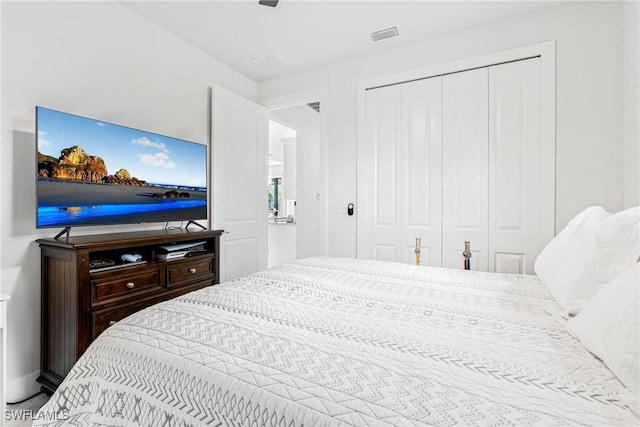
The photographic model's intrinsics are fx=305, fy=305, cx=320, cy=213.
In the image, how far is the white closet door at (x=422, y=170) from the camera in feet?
9.32

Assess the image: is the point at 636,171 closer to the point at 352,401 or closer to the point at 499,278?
the point at 499,278

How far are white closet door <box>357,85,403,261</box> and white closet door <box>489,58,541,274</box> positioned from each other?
0.82m

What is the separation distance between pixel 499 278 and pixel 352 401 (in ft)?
4.67

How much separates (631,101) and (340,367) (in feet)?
8.81

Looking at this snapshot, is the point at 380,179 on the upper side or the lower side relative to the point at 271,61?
lower

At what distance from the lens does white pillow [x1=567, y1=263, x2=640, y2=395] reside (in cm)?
65

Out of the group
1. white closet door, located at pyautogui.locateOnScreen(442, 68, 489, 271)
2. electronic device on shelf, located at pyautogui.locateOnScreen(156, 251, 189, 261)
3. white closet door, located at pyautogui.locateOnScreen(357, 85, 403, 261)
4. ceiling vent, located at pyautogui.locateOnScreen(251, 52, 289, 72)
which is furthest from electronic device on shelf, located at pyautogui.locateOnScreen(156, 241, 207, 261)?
white closet door, located at pyautogui.locateOnScreen(442, 68, 489, 271)

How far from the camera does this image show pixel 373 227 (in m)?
3.14

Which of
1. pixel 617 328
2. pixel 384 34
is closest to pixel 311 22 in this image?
pixel 384 34

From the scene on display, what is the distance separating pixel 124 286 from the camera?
1.93m

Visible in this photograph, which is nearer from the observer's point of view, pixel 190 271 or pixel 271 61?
pixel 190 271

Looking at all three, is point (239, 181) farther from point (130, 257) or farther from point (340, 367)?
point (340, 367)

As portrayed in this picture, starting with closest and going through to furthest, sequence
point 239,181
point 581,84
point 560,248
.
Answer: point 560,248 < point 581,84 < point 239,181

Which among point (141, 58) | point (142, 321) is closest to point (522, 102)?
point (142, 321)
